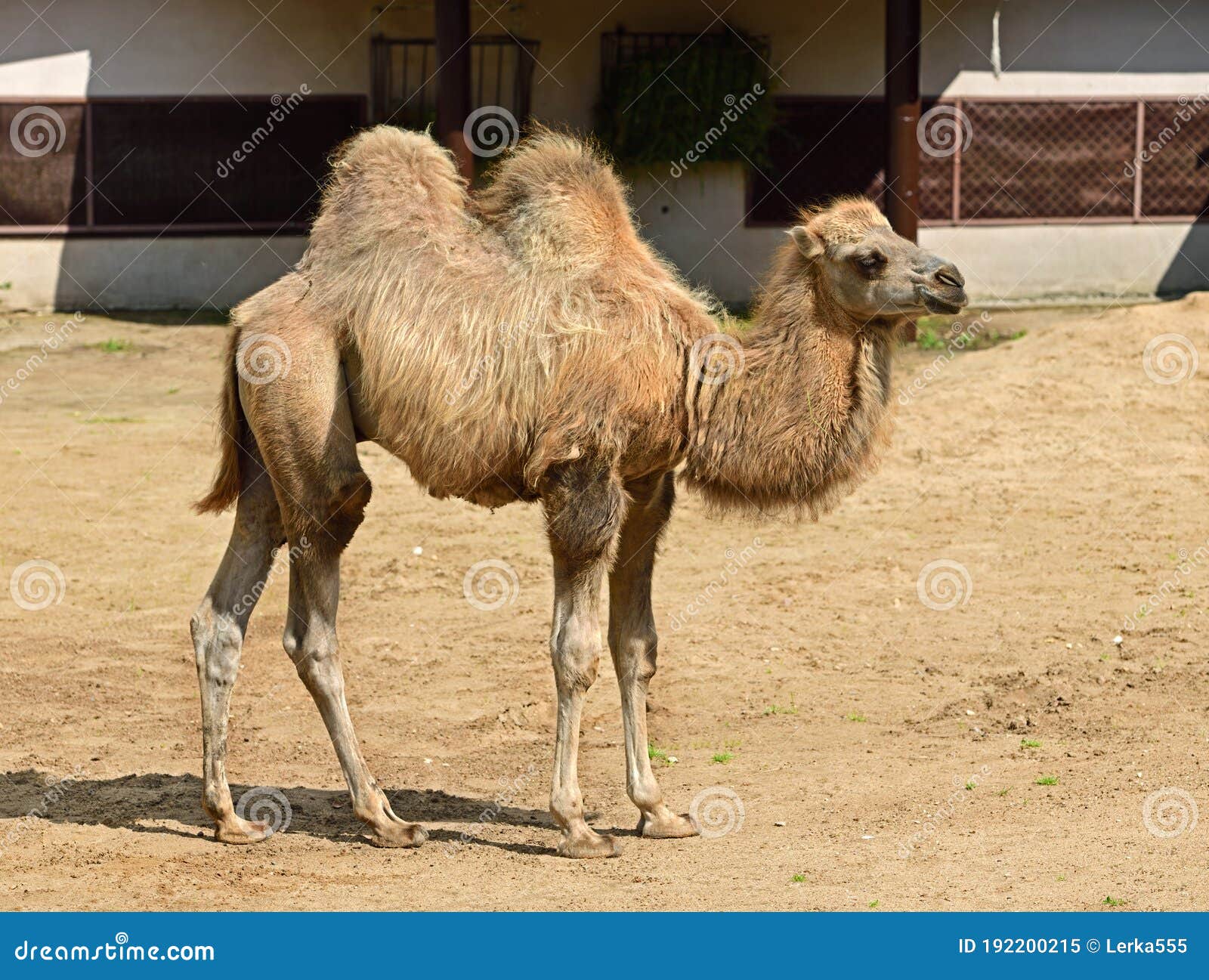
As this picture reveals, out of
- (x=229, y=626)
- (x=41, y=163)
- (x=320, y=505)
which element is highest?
(x=41, y=163)

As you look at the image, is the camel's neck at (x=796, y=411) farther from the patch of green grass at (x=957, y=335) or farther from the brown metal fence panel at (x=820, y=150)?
the brown metal fence panel at (x=820, y=150)

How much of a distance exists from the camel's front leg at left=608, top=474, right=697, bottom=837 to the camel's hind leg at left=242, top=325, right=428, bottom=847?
92cm

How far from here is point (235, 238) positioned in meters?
18.3

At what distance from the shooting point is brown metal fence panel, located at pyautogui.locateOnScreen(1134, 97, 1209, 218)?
1941 cm

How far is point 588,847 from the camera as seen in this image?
6.05 metres

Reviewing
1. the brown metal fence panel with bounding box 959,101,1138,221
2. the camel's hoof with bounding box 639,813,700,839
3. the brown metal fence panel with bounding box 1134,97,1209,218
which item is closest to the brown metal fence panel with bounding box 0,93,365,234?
the brown metal fence panel with bounding box 959,101,1138,221

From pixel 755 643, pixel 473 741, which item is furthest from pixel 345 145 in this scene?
pixel 755 643

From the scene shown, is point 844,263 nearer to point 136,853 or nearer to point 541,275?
point 541,275

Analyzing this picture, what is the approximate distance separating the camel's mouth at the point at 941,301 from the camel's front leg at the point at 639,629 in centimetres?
129

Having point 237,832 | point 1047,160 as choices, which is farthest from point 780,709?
point 1047,160

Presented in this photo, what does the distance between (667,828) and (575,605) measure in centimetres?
101

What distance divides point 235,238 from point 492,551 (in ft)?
30.8

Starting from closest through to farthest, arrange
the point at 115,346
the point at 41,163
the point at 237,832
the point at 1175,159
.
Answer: the point at 237,832 < the point at 115,346 < the point at 41,163 < the point at 1175,159

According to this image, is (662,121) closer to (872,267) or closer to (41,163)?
(41,163)
